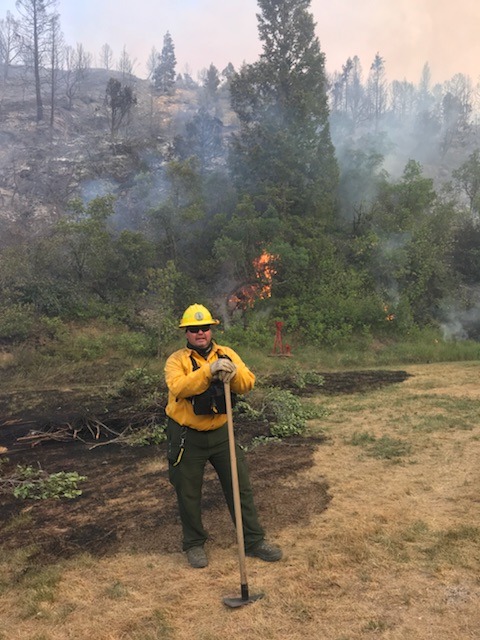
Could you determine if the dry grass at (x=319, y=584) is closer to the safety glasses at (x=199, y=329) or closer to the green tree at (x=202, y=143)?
the safety glasses at (x=199, y=329)

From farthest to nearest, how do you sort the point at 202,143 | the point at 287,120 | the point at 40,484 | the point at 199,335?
the point at 202,143, the point at 287,120, the point at 40,484, the point at 199,335

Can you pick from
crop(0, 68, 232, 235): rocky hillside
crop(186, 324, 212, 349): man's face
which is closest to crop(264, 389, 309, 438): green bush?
crop(186, 324, 212, 349): man's face

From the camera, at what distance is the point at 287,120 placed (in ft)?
70.2

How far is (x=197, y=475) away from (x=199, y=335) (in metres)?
1.14

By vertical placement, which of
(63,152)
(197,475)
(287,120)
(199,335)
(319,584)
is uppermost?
(63,152)

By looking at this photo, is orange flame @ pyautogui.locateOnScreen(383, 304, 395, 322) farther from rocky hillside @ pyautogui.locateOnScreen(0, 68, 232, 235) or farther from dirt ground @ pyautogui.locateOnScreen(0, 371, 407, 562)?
rocky hillside @ pyautogui.locateOnScreen(0, 68, 232, 235)

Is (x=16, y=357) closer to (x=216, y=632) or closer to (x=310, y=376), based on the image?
(x=310, y=376)

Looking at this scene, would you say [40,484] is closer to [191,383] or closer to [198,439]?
[198,439]

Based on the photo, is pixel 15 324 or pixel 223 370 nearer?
pixel 223 370

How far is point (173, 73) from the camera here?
2958 inches

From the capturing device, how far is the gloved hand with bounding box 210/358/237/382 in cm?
342

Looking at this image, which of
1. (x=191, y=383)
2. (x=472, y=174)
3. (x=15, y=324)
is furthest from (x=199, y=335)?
(x=472, y=174)

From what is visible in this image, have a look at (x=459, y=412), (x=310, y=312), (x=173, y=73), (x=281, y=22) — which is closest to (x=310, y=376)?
(x=459, y=412)

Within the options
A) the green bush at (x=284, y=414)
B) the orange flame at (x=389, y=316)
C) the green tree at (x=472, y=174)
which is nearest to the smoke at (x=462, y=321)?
the orange flame at (x=389, y=316)
